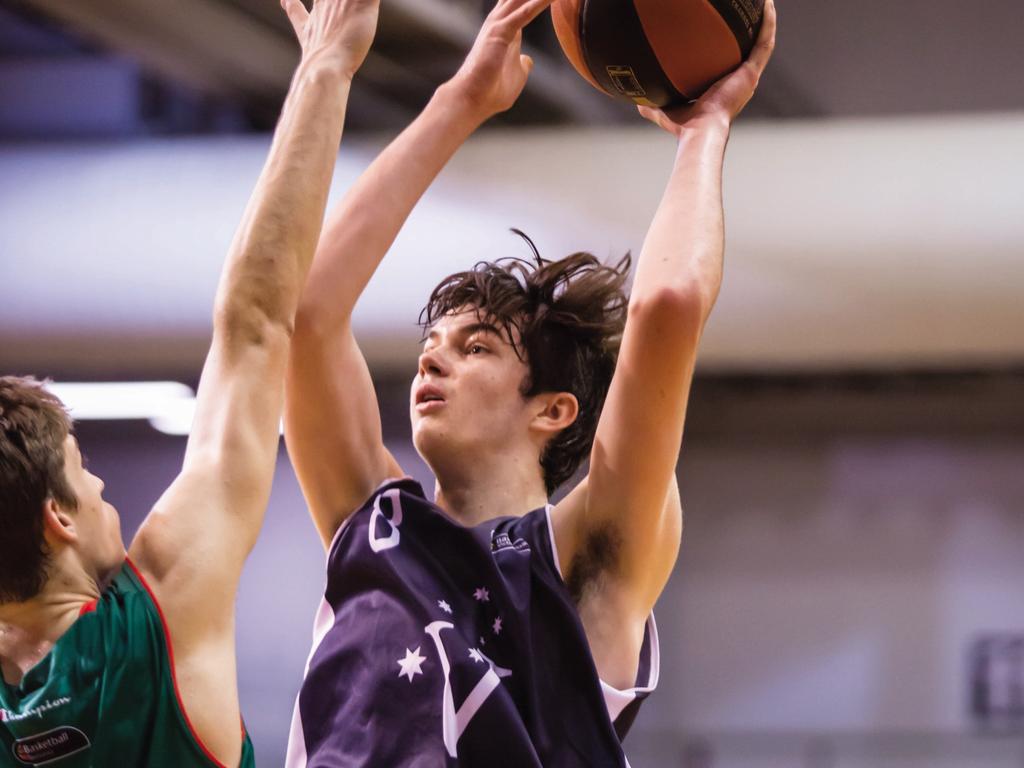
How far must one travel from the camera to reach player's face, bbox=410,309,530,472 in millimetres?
2301

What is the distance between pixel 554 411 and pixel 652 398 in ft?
1.27

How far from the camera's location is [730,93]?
7.70 feet

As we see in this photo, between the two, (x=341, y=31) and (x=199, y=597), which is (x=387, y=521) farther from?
(x=341, y=31)

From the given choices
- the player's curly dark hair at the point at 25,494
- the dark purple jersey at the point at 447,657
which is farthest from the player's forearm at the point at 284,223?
the dark purple jersey at the point at 447,657

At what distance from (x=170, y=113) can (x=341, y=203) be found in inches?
225

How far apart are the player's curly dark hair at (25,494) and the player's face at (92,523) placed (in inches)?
1.2

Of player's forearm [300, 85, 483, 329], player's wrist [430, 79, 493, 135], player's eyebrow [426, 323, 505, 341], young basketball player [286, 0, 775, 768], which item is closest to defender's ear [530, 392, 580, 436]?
young basketball player [286, 0, 775, 768]

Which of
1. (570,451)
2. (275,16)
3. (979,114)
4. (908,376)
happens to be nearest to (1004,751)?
(908,376)

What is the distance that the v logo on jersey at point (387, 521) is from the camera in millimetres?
2133

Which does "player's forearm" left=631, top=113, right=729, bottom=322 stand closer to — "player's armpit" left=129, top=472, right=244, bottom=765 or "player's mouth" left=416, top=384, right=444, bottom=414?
"player's mouth" left=416, top=384, right=444, bottom=414

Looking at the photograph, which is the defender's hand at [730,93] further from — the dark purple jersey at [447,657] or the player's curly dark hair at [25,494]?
the player's curly dark hair at [25,494]

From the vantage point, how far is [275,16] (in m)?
6.09

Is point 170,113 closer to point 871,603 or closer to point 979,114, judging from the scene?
point 979,114

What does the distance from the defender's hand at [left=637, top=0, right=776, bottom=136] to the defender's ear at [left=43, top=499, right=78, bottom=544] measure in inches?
45.5
